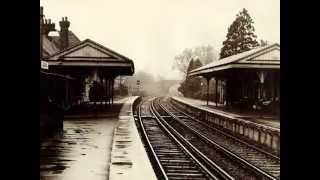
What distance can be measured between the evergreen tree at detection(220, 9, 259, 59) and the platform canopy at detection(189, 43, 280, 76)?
139 millimetres

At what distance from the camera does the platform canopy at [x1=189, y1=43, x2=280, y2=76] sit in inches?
281

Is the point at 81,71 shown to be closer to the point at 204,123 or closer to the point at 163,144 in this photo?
the point at 163,144

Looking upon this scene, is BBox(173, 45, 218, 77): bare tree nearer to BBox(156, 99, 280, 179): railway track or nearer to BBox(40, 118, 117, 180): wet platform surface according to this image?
BBox(40, 118, 117, 180): wet platform surface

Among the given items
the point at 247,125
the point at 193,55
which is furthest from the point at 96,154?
the point at 247,125

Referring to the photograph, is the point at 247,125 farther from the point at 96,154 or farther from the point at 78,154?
the point at 78,154

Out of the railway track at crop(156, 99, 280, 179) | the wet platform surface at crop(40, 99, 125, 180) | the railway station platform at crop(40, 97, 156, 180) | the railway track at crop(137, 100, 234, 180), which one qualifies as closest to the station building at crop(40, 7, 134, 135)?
the wet platform surface at crop(40, 99, 125, 180)

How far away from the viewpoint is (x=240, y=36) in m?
6.34

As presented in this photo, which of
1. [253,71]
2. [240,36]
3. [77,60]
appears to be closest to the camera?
[240,36]

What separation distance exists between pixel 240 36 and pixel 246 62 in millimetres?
2365

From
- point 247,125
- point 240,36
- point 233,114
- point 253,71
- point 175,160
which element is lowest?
point 175,160

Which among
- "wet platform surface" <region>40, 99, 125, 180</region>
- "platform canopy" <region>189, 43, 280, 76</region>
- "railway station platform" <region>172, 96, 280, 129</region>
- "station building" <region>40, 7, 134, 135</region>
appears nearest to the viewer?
"wet platform surface" <region>40, 99, 125, 180</region>

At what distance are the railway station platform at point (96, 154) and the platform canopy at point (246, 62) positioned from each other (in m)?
2.12
